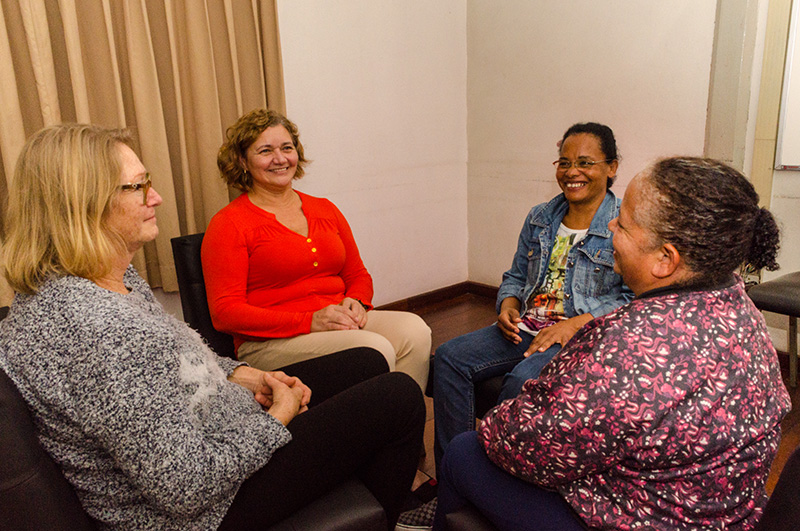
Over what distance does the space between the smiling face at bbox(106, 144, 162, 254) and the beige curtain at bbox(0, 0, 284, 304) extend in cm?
111

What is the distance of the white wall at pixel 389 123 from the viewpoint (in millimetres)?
2943

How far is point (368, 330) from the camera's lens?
2.06 meters

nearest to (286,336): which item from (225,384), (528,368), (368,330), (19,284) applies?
(368,330)

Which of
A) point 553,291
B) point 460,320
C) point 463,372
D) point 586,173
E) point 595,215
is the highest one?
point 586,173

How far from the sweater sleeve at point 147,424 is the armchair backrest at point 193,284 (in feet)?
3.24

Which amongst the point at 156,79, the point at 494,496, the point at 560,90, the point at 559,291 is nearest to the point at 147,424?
the point at 494,496

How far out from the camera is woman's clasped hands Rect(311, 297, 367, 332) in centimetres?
195

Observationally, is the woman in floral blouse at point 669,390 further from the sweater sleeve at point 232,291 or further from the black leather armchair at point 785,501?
the sweater sleeve at point 232,291

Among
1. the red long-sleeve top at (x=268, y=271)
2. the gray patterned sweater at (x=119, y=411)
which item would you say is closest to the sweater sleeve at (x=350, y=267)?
the red long-sleeve top at (x=268, y=271)

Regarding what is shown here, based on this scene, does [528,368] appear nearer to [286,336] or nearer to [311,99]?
[286,336]

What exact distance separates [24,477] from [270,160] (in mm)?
1365

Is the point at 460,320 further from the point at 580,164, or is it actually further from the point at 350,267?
the point at 580,164

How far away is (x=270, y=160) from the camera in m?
2.02

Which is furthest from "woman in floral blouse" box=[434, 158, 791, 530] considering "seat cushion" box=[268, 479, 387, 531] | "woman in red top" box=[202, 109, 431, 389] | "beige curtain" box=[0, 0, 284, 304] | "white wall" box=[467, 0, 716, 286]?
"white wall" box=[467, 0, 716, 286]
